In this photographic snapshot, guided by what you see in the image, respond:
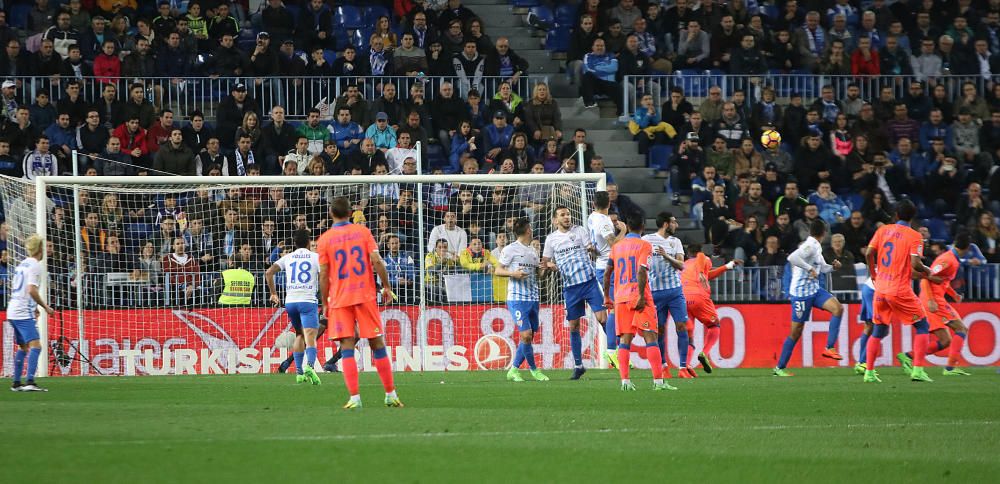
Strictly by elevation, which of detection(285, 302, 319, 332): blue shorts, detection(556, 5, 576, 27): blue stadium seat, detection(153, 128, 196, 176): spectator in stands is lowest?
detection(285, 302, 319, 332): blue shorts

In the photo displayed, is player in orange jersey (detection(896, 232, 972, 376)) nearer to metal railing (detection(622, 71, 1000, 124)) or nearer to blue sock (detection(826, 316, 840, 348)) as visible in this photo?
blue sock (detection(826, 316, 840, 348))

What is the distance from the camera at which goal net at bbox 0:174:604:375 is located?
20641mm

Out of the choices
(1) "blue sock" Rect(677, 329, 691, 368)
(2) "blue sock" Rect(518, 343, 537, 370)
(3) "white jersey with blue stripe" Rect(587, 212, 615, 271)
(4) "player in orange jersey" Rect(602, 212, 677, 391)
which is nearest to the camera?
(4) "player in orange jersey" Rect(602, 212, 677, 391)

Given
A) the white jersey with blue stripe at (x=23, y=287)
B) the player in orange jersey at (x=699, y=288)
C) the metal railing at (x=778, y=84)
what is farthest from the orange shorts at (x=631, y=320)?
the metal railing at (x=778, y=84)

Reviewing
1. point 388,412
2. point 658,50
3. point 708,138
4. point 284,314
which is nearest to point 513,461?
point 388,412

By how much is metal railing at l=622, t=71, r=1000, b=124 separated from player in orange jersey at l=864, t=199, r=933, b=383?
10080mm

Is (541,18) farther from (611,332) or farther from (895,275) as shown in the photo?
(895,275)

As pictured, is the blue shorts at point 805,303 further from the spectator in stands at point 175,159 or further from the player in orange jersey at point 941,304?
the spectator in stands at point 175,159

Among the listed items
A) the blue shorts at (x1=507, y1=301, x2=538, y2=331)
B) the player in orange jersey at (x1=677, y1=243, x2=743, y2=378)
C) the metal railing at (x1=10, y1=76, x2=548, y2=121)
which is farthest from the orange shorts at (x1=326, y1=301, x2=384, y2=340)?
the metal railing at (x1=10, y1=76, x2=548, y2=121)

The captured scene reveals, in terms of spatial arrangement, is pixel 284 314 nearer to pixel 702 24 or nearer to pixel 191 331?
pixel 191 331

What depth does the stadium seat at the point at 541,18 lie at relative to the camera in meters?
28.7

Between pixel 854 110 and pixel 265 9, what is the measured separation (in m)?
12.0

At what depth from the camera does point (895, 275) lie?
16.8 meters

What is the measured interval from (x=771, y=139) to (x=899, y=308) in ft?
29.4
